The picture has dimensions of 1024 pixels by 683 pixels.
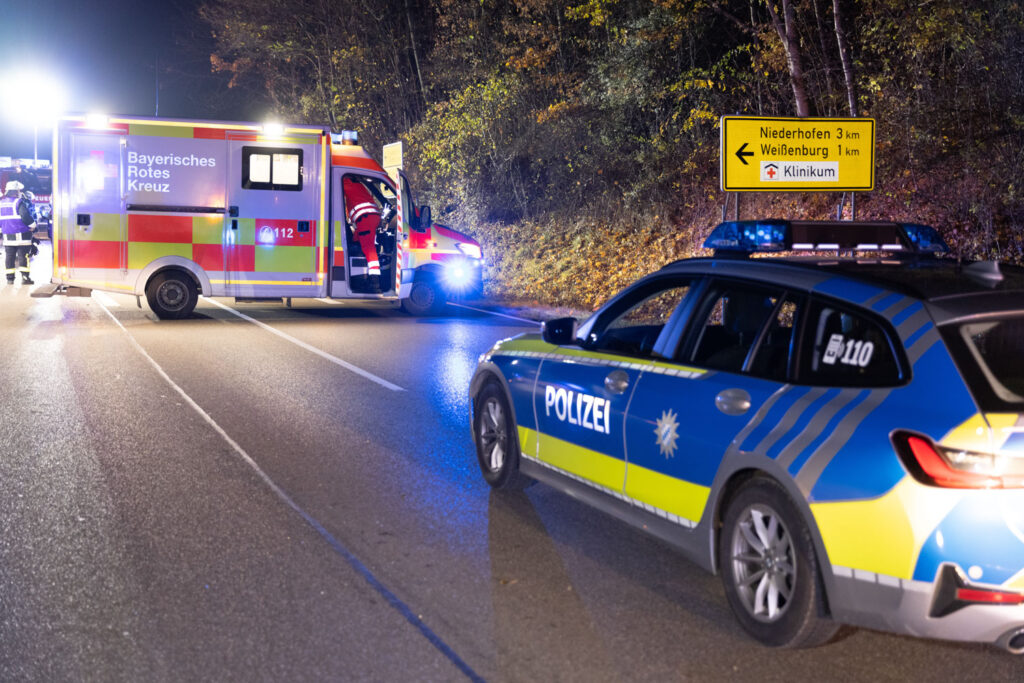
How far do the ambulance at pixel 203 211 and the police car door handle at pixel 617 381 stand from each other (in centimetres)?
1344

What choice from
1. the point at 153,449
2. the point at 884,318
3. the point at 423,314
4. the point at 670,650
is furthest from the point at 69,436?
the point at 423,314

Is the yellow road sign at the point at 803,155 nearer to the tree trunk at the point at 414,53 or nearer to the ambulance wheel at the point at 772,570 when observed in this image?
the ambulance wheel at the point at 772,570

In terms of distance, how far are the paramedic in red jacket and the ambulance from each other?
20 cm

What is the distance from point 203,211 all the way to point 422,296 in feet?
12.5

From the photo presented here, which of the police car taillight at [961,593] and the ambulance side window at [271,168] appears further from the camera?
the ambulance side window at [271,168]

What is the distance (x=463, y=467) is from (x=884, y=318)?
12.9 feet

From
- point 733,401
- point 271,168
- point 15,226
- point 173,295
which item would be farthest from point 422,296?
point 733,401

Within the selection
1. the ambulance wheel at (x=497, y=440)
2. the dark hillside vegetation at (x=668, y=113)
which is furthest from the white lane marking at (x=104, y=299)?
the ambulance wheel at (x=497, y=440)

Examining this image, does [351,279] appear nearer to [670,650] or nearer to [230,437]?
[230,437]

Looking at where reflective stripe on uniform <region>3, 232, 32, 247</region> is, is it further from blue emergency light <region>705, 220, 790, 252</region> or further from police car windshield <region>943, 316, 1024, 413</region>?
police car windshield <region>943, 316, 1024, 413</region>

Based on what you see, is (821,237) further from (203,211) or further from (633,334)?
(203,211)

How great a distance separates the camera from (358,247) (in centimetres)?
1905

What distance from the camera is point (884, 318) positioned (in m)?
4.26

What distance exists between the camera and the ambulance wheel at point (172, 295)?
18.1 metres
